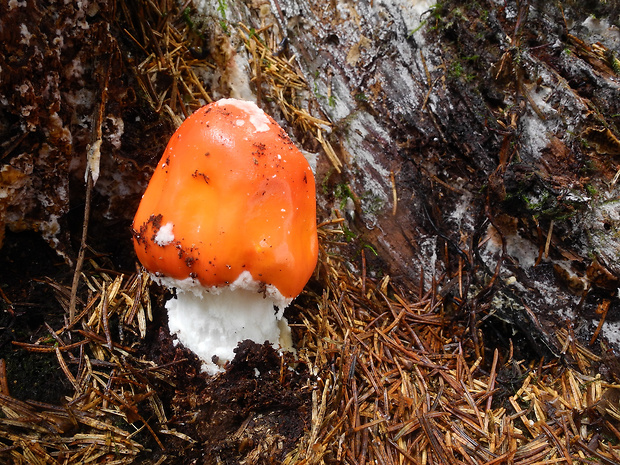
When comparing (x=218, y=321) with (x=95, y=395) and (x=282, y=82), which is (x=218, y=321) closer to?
(x=95, y=395)

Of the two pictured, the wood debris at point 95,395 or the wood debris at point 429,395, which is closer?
the wood debris at point 95,395

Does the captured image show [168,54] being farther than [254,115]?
Yes

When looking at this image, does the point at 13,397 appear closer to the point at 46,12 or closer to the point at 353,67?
the point at 46,12

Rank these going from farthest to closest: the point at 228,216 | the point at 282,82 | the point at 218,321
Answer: the point at 282,82 → the point at 218,321 → the point at 228,216

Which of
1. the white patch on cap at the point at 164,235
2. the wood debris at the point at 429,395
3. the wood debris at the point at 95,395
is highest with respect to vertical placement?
the white patch on cap at the point at 164,235

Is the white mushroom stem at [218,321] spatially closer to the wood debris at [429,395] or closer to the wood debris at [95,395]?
the wood debris at [95,395]

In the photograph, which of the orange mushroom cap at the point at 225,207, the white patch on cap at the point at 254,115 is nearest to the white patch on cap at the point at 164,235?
the orange mushroom cap at the point at 225,207

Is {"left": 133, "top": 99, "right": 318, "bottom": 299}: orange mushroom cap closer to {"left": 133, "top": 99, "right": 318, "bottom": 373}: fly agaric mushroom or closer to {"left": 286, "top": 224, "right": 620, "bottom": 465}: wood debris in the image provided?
{"left": 133, "top": 99, "right": 318, "bottom": 373}: fly agaric mushroom

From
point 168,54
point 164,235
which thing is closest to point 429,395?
point 164,235

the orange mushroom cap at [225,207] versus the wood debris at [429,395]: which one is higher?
the orange mushroom cap at [225,207]
